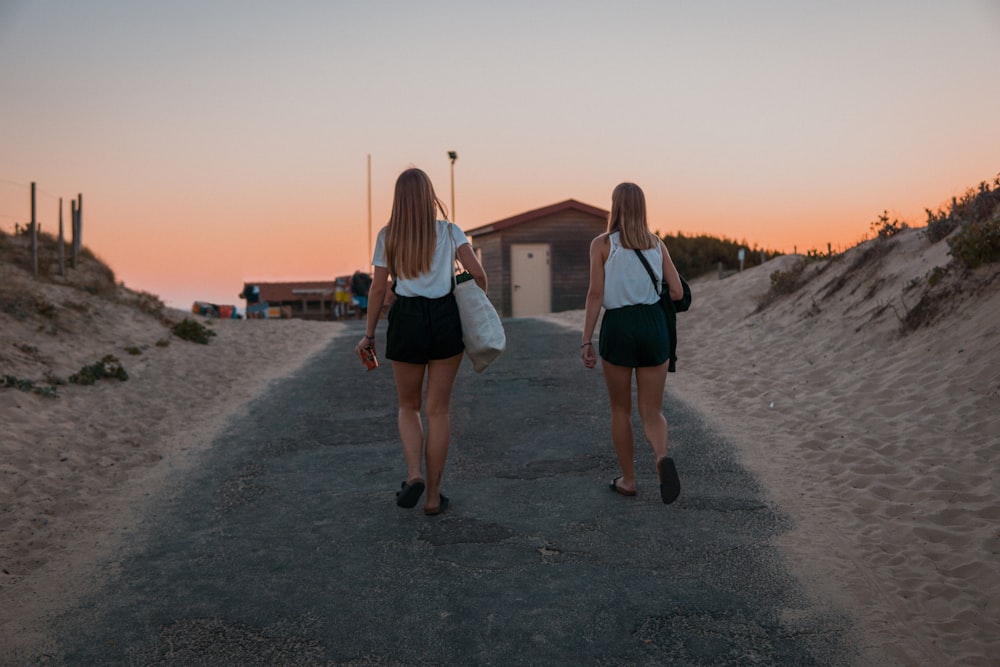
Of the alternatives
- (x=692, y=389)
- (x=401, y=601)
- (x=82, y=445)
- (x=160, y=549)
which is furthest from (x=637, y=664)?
(x=692, y=389)

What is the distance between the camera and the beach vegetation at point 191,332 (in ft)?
44.1

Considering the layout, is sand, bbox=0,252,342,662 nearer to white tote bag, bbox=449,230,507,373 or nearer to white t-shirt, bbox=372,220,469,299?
white t-shirt, bbox=372,220,469,299

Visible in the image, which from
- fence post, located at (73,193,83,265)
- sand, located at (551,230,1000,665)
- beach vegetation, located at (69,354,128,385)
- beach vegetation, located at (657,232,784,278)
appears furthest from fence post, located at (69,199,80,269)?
beach vegetation, located at (657,232,784,278)

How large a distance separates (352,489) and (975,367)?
18.2ft

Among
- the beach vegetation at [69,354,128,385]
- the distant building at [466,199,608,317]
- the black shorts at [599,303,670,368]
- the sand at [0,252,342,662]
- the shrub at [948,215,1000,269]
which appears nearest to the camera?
the sand at [0,252,342,662]

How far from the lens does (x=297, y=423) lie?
25.2 ft

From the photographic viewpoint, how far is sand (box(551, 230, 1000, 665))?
352cm

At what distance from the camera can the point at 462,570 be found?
3857 mm

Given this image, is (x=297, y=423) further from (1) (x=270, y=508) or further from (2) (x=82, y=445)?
(1) (x=270, y=508)

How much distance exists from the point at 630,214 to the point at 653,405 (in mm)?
1220

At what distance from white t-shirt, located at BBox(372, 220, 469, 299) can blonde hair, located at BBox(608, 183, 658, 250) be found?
1.00m

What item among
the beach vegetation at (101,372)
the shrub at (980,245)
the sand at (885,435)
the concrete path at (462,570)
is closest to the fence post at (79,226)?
the beach vegetation at (101,372)

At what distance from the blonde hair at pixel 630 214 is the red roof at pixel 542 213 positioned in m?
21.6

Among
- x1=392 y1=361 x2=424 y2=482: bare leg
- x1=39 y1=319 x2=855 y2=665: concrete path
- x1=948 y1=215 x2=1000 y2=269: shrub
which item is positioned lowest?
x1=39 y1=319 x2=855 y2=665: concrete path
